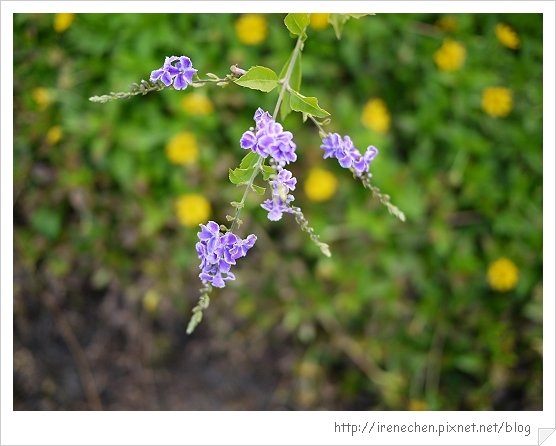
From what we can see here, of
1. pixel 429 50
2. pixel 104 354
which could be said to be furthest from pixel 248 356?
pixel 429 50

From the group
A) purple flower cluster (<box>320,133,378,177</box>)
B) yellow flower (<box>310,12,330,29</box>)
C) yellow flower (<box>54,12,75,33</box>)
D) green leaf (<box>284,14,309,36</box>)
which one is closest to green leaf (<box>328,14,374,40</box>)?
green leaf (<box>284,14,309,36</box>)

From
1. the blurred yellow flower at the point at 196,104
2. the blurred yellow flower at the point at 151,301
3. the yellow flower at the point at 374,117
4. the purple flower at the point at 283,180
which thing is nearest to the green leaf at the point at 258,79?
the purple flower at the point at 283,180

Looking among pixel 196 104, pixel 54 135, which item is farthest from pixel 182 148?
pixel 54 135

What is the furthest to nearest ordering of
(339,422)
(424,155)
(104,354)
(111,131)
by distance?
1. (104,354)
2. (424,155)
3. (111,131)
4. (339,422)

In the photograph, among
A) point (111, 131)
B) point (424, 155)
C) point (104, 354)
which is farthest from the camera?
point (104, 354)

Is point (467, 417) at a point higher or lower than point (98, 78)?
lower

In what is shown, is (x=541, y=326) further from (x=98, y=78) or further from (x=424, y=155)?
(x=98, y=78)
